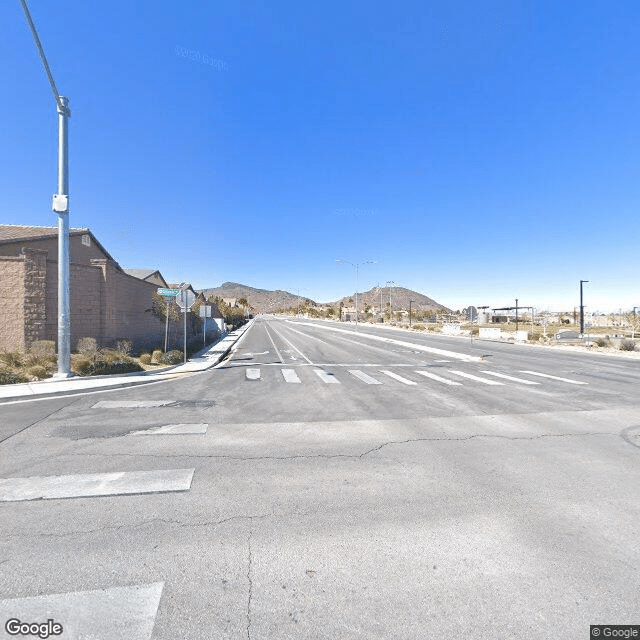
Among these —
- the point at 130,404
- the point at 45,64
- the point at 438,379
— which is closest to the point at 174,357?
the point at 130,404

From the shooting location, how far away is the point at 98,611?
2355mm

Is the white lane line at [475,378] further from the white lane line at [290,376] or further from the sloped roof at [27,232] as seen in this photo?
the sloped roof at [27,232]

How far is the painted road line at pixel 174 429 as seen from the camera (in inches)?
239

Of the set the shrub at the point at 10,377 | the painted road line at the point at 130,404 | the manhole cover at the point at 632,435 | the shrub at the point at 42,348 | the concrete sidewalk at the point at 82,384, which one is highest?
the shrub at the point at 42,348

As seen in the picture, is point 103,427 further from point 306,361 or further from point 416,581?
point 306,361

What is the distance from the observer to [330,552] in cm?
302

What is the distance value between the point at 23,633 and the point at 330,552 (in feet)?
7.12

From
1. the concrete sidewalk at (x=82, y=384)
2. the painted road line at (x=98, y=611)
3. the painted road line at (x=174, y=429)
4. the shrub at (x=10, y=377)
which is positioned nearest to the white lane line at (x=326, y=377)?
the concrete sidewalk at (x=82, y=384)

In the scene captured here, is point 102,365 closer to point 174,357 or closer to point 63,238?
point 174,357

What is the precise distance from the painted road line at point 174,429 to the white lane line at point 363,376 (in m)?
6.35

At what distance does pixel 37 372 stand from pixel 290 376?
817 cm

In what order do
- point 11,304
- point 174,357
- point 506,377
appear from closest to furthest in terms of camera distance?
1. point 506,377
2. point 11,304
3. point 174,357

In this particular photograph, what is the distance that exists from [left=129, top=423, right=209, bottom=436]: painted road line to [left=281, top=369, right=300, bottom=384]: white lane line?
4.97 metres

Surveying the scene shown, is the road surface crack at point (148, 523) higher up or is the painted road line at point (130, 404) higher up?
the painted road line at point (130, 404)
